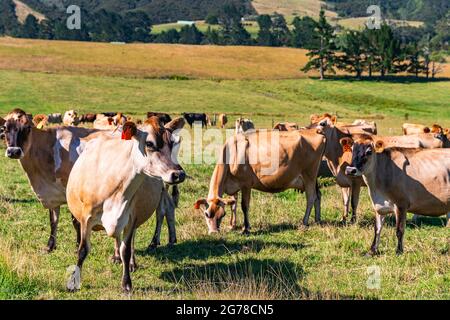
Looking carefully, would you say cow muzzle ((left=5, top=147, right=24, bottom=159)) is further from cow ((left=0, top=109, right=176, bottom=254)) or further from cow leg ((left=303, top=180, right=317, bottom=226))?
cow leg ((left=303, top=180, right=317, bottom=226))

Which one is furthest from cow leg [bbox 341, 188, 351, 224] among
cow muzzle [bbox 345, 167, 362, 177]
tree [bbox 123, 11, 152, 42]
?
tree [bbox 123, 11, 152, 42]

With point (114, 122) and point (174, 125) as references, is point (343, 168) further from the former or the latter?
point (114, 122)

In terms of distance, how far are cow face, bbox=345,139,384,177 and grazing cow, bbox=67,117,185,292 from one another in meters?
3.54

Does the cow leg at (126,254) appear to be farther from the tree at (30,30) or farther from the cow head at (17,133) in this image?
the tree at (30,30)

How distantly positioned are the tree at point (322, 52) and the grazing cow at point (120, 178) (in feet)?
278

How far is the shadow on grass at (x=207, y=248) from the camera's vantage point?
10391mm

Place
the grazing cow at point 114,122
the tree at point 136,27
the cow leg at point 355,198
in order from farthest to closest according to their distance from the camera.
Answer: the tree at point 136,27 → the grazing cow at point 114,122 → the cow leg at point 355,198

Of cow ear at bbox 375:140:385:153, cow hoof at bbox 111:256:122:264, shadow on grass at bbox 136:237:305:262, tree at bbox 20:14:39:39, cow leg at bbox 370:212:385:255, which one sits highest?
tree at bbox 20:14:39:39

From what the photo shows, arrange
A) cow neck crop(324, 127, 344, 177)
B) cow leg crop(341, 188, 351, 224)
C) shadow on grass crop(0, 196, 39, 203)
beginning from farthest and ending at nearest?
cow neck crop(324, 127, 344, 177) < shadow on grass crop(0, 196, 39, 203) < cow leg crop(341, 188, 351, 224)

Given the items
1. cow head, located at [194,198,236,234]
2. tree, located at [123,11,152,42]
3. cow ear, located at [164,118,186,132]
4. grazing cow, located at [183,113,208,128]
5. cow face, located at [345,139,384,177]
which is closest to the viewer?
cow ear, located at [164,118,186,132]

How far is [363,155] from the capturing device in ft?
33.9

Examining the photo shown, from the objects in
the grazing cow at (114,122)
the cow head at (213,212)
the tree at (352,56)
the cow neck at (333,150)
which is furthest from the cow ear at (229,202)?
the tree at (352,56)

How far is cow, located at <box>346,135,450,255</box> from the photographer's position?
33.9ft

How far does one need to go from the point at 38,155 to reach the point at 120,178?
322 centimetres
